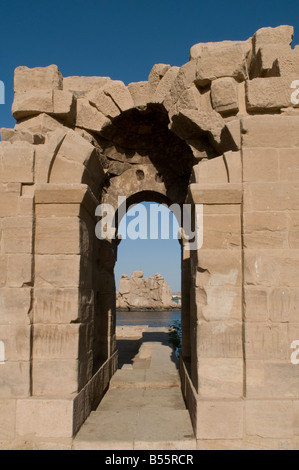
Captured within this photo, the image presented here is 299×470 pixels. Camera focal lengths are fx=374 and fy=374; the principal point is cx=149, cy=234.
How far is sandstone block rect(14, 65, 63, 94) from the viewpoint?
17.0ft

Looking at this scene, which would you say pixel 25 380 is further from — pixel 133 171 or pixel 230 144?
pixel 133 171

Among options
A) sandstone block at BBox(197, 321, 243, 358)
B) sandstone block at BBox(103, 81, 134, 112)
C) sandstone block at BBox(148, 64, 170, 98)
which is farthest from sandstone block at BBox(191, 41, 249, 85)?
sandstone block at BBox(197, 321, 243, 358)

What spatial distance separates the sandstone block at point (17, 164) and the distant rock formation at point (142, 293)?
33.7m

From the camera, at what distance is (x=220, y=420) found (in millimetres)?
3439

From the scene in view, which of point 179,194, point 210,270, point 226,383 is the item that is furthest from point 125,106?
point 226,383

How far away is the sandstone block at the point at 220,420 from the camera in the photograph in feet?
11.2

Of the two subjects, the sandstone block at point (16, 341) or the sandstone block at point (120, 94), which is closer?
the sandstone block at point (16, 341)

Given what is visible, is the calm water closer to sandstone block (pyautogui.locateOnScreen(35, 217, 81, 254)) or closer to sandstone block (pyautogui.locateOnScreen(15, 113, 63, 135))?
sandstone block (pyautogui.locateOnScreen(15, 113, 63, 135))

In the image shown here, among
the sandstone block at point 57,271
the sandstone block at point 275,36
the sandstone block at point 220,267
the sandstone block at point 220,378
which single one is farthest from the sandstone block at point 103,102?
the sandstone block at point 220,378

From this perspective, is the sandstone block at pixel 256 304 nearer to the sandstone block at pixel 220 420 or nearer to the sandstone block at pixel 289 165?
the sandstone block at pixel 220 420

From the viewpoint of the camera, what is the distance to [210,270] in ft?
12.1

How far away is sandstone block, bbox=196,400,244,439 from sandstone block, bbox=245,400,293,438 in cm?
9

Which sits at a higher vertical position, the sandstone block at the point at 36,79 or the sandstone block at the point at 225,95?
the sandstone block at the point at 36,79
